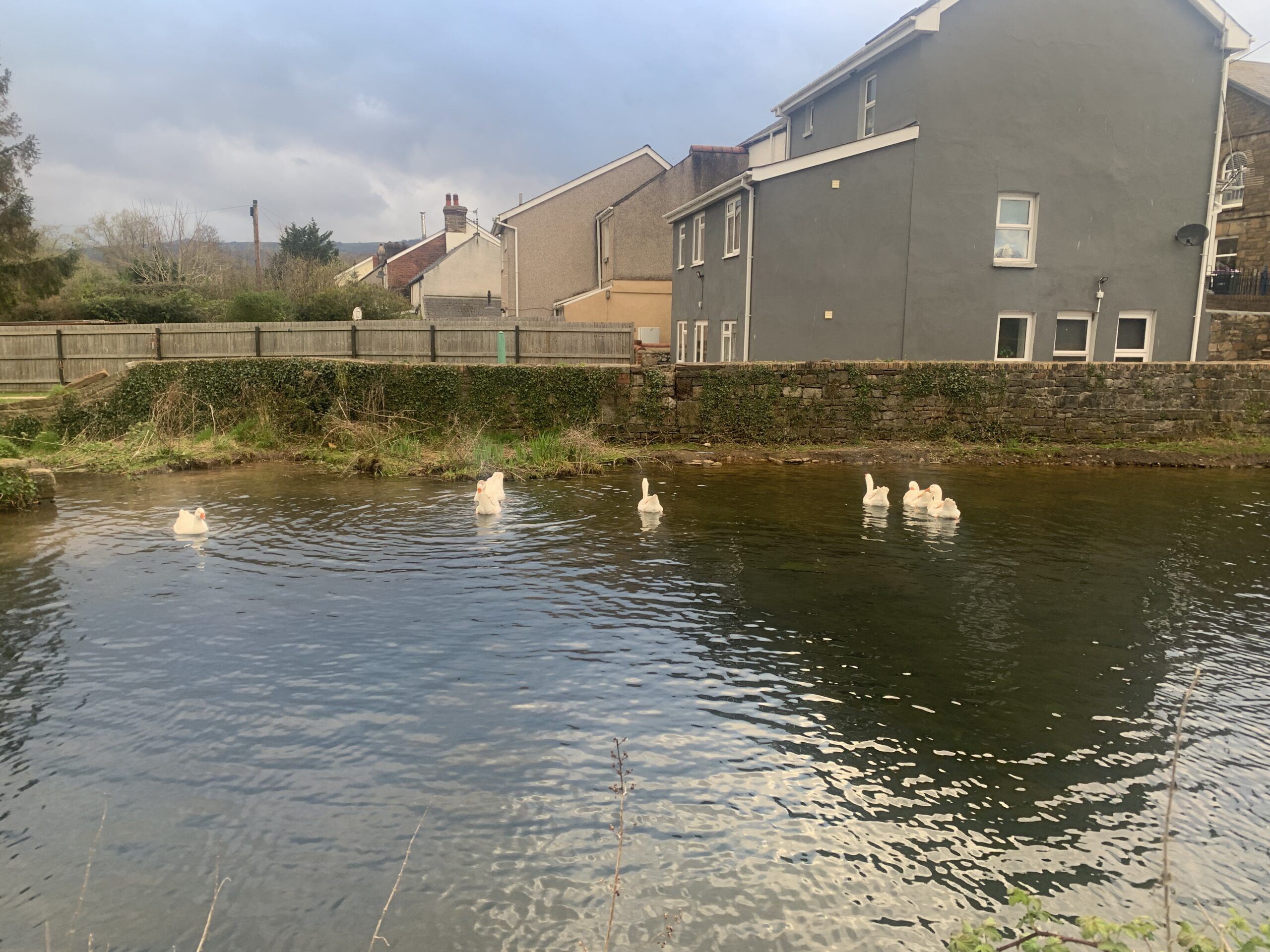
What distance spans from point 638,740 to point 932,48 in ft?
64.0

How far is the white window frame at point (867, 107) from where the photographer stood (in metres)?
20.8

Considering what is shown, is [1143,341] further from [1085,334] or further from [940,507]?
[940,507]

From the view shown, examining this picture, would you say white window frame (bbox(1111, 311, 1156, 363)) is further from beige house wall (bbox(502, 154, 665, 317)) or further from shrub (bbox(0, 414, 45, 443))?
shrub (bbox(0, 414, 45, 443))

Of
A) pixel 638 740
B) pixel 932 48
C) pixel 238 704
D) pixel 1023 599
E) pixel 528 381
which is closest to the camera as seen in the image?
pixel 638 740

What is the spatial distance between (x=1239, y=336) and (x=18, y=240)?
131ft

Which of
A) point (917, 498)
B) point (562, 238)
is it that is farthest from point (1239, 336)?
point (562, 238)

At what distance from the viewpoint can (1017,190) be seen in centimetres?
1973

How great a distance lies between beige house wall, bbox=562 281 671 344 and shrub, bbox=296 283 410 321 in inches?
341

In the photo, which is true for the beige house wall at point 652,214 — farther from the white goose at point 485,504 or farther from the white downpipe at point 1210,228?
the white goose at point 485,504

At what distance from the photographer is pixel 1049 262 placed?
786 inches

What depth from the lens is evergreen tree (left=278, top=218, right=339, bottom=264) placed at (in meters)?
48.4

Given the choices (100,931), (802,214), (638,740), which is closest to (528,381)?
(802,214)

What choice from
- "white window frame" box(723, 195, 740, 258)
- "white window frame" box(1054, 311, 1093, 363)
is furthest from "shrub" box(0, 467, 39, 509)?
"white window frame" box(1054, 311, 1093, 363)

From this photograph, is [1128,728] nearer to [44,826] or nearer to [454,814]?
Answer: [454,814]
